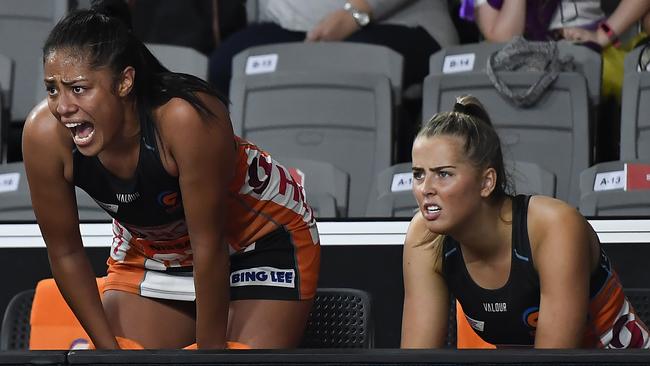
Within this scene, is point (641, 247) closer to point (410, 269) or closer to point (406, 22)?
point (410, 269)

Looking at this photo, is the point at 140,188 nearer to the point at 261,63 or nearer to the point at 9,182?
the point at 9,182

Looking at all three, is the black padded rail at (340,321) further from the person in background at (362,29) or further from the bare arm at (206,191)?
the person in background at (362,29)

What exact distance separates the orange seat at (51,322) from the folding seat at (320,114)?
1.28 meters

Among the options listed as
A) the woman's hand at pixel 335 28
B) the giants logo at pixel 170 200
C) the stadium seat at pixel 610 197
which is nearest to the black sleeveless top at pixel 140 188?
the giants logo at pixel 170 200

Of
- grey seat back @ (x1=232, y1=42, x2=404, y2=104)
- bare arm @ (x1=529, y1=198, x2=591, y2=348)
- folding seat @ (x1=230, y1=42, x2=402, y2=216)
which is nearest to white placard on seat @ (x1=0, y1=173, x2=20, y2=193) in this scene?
folding seat @ (x1=230, y1=42, x2=402, y2=216)

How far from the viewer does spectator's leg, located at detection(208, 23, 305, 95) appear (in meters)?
4.08

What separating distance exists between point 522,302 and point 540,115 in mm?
1442

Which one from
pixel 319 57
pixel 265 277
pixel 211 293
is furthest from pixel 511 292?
pixel 319 57

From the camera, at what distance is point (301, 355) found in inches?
57.5

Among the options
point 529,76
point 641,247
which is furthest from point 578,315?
point 529,76

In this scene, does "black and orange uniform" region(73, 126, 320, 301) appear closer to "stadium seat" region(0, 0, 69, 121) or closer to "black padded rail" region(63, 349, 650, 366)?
"black padded rail" region(63, 349, 650, 366)

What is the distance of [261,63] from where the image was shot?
392 centimetres

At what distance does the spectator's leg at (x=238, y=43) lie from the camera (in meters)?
4.08

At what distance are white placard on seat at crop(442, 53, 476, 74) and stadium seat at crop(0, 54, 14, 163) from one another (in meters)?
1.43
